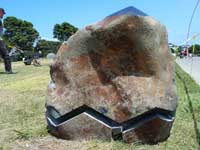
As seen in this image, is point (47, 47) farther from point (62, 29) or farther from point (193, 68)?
point (193, 68)

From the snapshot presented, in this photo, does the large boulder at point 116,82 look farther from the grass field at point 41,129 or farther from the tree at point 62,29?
the tree at point 62,29

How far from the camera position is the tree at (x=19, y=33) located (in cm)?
3906

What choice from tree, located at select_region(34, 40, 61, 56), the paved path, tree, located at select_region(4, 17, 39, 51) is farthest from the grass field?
tree, located at select_region(4, 17, 39, 51)

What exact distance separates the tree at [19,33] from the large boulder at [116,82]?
33.5 m

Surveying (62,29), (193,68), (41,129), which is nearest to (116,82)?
(41,129)

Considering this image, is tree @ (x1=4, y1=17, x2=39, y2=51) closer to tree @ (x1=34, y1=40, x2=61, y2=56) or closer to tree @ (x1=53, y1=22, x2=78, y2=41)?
tree @ (x1=53, y1=22, x2=78, y2=41)

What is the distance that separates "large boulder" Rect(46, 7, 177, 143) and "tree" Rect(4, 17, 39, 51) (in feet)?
110

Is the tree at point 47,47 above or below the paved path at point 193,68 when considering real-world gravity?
above

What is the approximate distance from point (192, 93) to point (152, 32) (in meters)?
3.82

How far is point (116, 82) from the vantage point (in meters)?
3.88

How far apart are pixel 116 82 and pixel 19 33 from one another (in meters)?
39.8

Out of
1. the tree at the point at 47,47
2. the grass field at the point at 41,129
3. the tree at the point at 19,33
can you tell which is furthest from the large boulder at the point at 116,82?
the tree at the point at 19,33

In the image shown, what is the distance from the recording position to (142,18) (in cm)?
374

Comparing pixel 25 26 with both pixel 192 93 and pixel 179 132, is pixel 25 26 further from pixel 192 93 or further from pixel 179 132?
pixel 179 132
